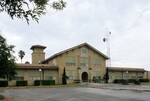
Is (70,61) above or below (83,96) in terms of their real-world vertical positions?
above

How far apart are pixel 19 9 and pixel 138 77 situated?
231 feet

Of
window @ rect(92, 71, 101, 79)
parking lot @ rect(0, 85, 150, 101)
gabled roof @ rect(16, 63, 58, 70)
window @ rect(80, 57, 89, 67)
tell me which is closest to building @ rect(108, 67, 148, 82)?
window @ rect(92, 71, 101, 79)

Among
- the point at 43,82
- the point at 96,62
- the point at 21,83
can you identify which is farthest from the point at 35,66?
the point at 96,62

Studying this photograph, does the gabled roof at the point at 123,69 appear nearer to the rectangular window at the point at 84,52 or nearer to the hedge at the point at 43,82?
the rectangular window at the point at 84,52

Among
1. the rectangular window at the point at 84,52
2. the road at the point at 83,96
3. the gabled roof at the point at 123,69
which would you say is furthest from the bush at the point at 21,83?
the road at the point at 83,96

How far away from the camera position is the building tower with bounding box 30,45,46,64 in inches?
2906

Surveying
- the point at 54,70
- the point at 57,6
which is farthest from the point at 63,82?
the point at 57,6

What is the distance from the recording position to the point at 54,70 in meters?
63.6

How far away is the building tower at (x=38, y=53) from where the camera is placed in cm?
7381

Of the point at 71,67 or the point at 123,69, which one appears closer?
the point at 71,67

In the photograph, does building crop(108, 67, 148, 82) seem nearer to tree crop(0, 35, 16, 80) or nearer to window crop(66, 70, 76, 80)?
window crop(66, 70, 76, 80)

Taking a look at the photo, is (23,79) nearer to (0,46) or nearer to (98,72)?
(98,72)

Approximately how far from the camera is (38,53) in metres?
74.2

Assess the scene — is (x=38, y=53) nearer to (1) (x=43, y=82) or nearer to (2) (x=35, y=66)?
(2) (x=35, y=66)
